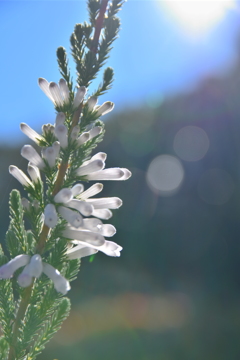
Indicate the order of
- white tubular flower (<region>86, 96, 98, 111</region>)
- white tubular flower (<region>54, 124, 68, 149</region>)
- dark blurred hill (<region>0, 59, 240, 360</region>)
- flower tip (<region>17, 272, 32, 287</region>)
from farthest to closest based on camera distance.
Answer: dark blurred hill (<region>0, 59, 240, 360</region>) < white tubular flower (<region>86, 96, 98, 111</region>) < white tubular flower (<region>54, 124, 68, 149</region>) < flower tip (<region>17, 272, 32, 287</region>)

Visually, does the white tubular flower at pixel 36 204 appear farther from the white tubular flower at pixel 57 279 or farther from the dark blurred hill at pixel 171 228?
the dark blurred hill at pixel 171 228

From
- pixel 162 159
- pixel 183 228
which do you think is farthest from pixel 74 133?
pixel 183 228

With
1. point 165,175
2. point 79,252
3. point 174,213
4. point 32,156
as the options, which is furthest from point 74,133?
point 174,213

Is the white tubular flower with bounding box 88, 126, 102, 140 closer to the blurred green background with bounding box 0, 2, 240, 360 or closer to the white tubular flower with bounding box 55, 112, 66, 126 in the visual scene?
the white tubular flower with bounding box 55, 112, 66, 126

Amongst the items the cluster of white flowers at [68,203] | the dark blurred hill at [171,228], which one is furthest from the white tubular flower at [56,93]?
the dark blurred hill at [171,228]

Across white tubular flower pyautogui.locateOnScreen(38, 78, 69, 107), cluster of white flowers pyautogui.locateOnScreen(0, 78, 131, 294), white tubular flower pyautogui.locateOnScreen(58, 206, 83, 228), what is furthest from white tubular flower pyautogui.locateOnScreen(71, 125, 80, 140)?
white tubular flower pyautogui.locateOnScreen(58, 206, 83, 228)

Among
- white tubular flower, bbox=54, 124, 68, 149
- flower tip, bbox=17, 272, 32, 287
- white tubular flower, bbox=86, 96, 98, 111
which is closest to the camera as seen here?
flower tip, bbox=17, 272, 32, 287
